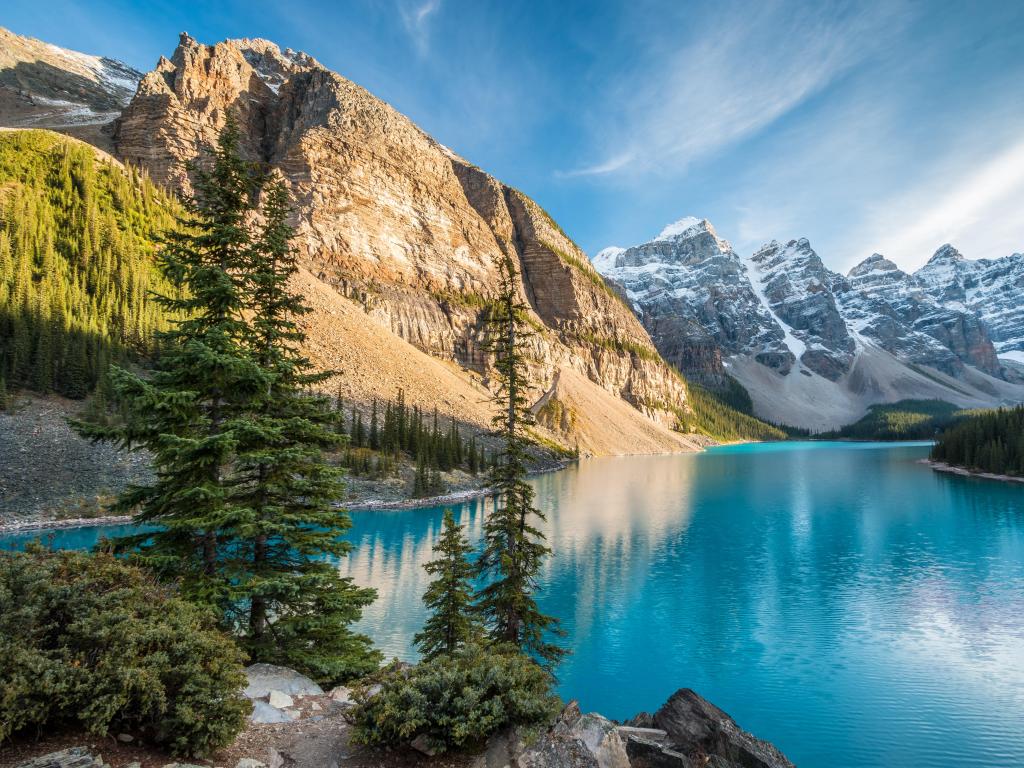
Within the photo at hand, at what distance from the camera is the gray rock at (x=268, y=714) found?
7.53 m

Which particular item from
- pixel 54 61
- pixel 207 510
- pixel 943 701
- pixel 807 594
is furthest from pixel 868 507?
pixel 54 61

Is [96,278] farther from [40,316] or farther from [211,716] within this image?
[211,716]

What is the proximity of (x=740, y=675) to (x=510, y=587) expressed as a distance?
32.3ft

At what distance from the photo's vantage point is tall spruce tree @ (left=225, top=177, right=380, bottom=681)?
984cm

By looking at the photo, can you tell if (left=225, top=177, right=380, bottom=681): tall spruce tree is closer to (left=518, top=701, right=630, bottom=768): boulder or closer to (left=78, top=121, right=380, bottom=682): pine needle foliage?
(left=78, top=121, right=380, bottom=682): pine needle foliage

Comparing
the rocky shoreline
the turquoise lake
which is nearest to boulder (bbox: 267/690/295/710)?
the rocky shoreline

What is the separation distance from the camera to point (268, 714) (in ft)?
25.2

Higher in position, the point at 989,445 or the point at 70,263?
the point at 70,263

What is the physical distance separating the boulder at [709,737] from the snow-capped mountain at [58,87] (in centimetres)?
14569

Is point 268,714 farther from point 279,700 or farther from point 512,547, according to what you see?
point 512,547

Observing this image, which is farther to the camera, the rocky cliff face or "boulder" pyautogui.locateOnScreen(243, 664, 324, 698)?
the rocky cliff face

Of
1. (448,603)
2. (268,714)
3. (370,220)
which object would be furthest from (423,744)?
(370,220)

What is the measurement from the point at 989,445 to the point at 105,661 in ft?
378

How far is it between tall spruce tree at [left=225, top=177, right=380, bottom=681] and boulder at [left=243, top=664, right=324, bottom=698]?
0.71 m
